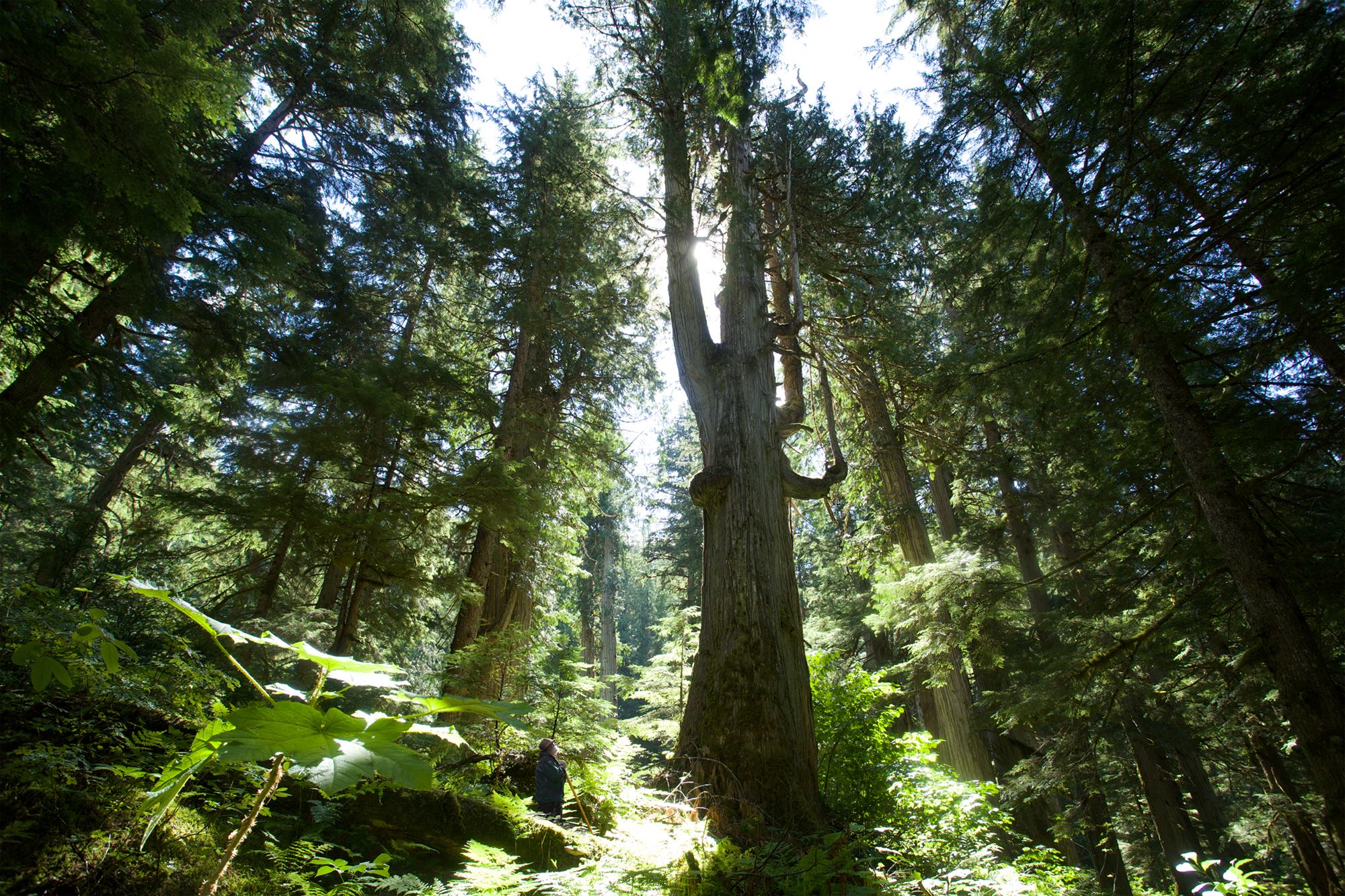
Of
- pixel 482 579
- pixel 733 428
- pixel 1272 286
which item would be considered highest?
pixel 733 428

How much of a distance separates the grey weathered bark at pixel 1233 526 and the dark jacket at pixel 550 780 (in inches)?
205

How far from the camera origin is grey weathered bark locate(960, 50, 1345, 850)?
160 inches

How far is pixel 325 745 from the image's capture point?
2.51 feet

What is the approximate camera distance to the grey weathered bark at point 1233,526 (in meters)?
4.07

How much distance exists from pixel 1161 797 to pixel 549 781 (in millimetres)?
15683

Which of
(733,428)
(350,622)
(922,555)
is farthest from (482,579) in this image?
(922,555)

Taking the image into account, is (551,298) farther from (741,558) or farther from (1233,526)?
(1233,526)

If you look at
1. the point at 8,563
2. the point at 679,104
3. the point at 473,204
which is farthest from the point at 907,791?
the point at 8,563

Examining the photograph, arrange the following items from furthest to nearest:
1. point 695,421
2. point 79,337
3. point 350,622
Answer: point 695,421 → point 350,622 → point 79,337

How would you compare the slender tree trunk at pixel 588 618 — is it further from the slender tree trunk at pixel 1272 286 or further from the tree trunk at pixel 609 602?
the slender tree trunk at pixel 1272 286

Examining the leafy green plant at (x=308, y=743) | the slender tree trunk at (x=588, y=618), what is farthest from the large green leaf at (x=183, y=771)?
the slender tree trunk at (x=588, y=618)

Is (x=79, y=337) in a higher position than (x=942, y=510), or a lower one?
lower

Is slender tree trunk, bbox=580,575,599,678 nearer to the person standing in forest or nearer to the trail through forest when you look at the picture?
the trail through forest

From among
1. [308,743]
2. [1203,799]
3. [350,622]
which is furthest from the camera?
[1203,799]
